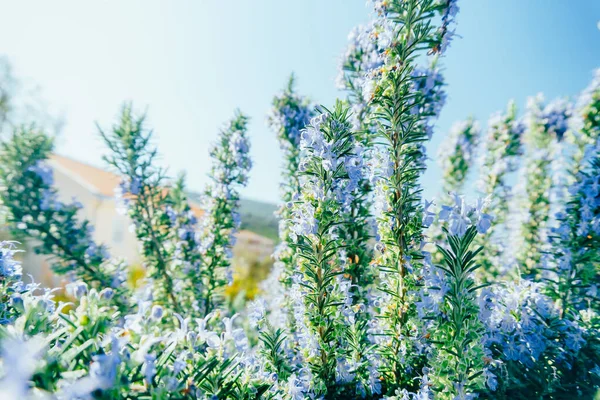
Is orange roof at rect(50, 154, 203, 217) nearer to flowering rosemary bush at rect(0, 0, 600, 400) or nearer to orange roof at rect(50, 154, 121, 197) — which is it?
orange roof at rect(50, 154, 121, 197)

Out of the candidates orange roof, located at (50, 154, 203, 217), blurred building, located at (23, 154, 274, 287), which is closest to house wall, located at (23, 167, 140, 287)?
blurred building, located at (23, 154, 274, 287)

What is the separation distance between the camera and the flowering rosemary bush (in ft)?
4.50

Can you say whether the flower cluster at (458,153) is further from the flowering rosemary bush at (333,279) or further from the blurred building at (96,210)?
the blurred building at (96,210)

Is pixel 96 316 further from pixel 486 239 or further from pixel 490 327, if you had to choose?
pixel 486 239

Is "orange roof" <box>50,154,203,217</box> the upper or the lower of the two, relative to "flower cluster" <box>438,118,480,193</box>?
lower

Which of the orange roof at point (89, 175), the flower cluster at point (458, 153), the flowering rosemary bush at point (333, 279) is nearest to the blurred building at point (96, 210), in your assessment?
the orange roof at point (89, 175)

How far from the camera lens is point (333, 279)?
196 cm

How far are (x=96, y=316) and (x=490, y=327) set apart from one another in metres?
1.89

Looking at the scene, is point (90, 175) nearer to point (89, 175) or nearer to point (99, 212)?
point (89, 175)

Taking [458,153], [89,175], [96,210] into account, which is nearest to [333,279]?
[458,153]

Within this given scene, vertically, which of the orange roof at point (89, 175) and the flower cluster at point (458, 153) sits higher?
the flower cluster at point (458, 153)

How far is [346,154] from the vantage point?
1920mm

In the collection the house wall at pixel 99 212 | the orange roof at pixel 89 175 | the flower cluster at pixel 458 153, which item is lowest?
the house wall at pixel 99 212

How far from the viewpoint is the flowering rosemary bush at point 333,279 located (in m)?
1.37
